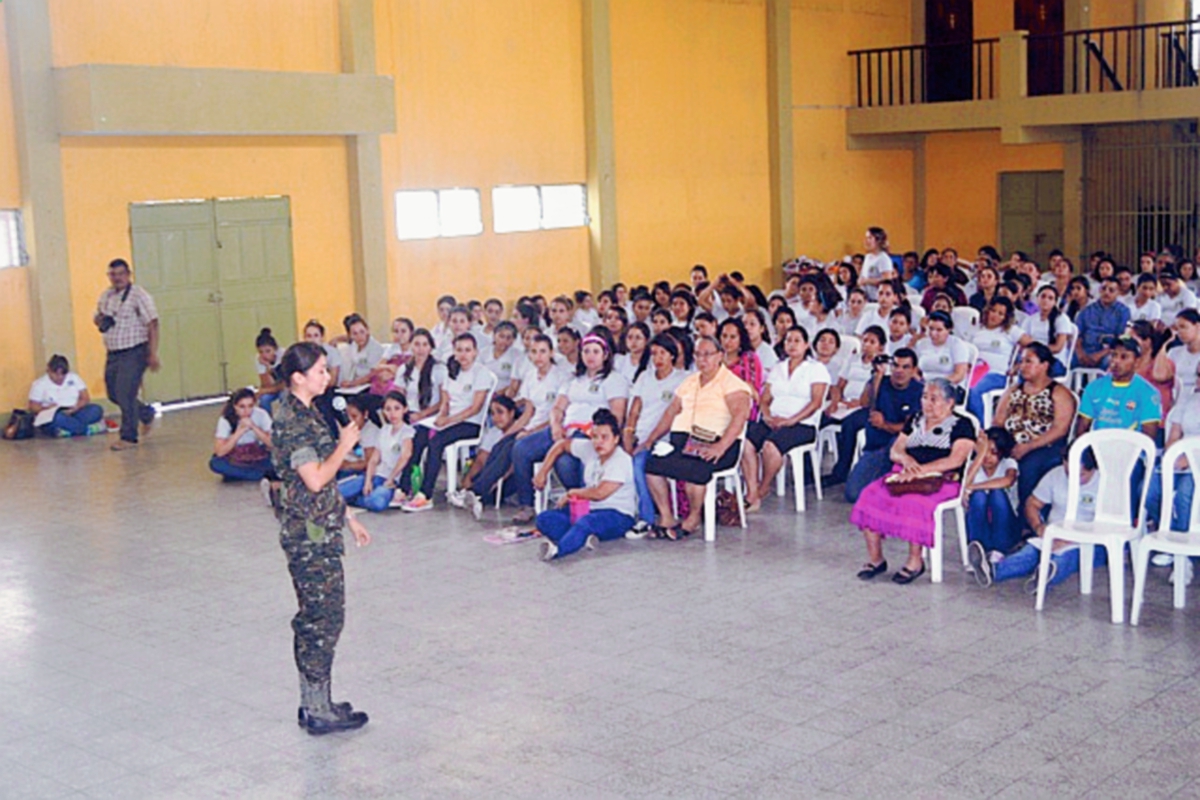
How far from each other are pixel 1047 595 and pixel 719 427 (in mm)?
2207

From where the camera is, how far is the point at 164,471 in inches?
466

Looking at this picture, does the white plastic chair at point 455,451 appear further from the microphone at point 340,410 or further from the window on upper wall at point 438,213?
the window on upper wall at point 438,213

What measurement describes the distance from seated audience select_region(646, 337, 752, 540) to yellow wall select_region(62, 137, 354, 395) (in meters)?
7.60

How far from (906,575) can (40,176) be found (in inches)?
371

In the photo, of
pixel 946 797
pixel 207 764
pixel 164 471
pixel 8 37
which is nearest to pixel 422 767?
pixel 207 764

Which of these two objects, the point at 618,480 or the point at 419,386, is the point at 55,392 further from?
the point at 618,480

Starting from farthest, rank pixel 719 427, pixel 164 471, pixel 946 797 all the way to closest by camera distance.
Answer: pixel 164 471 < pixel 719 427 < pixel 946 797

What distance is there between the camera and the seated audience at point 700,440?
8.82 meters

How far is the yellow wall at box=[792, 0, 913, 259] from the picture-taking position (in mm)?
21453

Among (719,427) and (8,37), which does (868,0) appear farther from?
(719,427)

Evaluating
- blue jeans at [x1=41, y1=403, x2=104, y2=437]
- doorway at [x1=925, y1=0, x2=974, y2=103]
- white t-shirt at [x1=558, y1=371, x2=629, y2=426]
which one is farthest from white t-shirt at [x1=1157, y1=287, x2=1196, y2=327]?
doorway at [x1=925, y1=0, x2=974, y2=103]

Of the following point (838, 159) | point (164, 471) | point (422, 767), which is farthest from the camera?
point (838, 159)

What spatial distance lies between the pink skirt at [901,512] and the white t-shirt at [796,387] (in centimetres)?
180

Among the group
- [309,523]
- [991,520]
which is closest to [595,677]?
[309,523]
